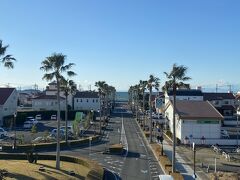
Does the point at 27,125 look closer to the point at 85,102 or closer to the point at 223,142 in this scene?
the point at 223,142

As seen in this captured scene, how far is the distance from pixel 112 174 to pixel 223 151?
24.1 metres

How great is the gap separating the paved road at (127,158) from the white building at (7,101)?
81.7 feet

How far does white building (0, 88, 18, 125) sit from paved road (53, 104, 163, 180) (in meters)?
24.9

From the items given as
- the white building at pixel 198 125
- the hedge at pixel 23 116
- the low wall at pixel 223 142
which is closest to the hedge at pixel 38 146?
the white building at pixel 198 125

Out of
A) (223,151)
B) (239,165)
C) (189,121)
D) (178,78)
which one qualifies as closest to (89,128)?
(189,121)

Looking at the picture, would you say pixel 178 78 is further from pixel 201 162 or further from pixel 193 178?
pixel 201 162

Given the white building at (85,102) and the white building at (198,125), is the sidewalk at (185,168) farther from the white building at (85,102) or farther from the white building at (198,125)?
the white building at (85,102)

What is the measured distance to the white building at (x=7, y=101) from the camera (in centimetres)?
9050

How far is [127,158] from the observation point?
52.6 m

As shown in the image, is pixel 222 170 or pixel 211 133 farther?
pixel 211 133

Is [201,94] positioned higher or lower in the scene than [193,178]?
higher

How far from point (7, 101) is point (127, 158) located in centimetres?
4796

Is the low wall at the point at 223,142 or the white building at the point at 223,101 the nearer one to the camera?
the low wall at the point at 223,142

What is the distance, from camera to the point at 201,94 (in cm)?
11744
